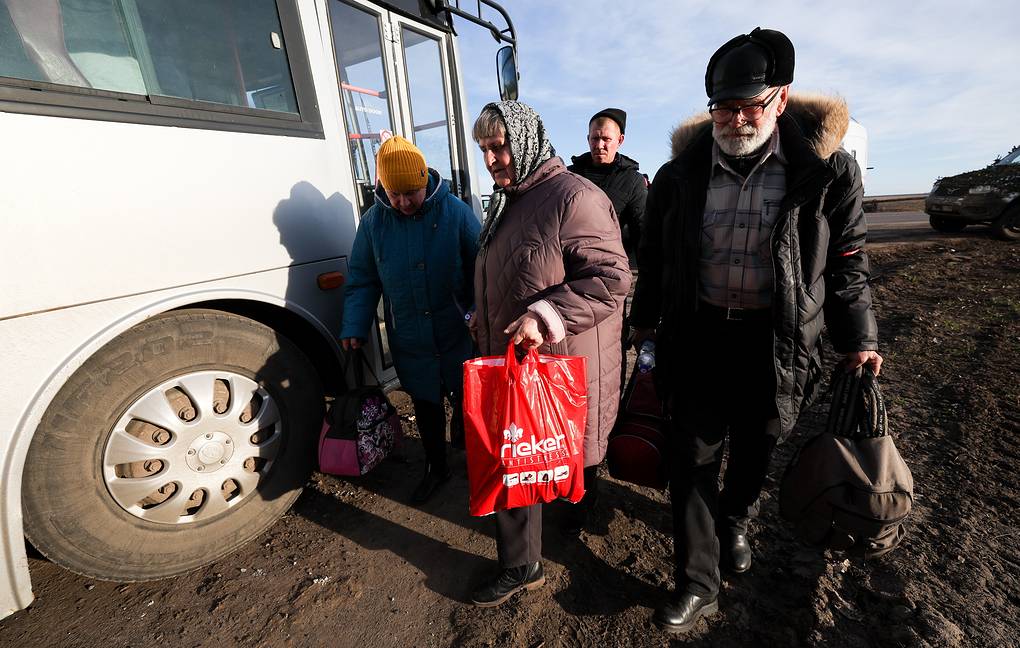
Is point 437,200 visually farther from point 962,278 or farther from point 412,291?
point 962,278

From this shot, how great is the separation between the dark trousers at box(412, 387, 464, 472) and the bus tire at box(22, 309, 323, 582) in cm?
57

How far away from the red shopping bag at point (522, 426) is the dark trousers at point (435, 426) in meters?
0.77

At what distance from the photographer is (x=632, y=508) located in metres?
2.58

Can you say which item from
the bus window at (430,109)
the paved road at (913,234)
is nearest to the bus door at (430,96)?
the bus window at (430,109)

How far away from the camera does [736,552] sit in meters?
2.13

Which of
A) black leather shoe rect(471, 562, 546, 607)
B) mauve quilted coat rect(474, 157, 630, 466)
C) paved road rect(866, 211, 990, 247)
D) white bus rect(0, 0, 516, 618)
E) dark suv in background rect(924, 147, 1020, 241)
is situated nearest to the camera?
white bus rect(0, 0, 516, 618)

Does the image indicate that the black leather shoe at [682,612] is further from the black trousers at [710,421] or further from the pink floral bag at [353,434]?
the pink floral bag at [353,434]

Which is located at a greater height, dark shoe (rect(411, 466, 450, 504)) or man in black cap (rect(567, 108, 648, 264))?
man in black cap (rect(567, 108, 648, 264))

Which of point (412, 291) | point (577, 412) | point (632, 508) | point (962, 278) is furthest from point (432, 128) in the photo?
point (962, 278)

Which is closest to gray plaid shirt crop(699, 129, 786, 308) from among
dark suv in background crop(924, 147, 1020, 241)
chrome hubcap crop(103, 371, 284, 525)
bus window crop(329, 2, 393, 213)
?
bus window crop(329, 2, 393, 213)

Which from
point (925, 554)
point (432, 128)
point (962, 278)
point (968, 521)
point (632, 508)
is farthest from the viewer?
point (962, 278)

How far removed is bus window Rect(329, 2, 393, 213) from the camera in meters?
2.76

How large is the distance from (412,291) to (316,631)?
1462mm

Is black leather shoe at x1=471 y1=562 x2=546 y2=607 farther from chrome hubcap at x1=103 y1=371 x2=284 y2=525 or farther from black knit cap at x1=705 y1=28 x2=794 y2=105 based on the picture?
black knit cap at x1=705 y1=28 x2=794 y2=105
